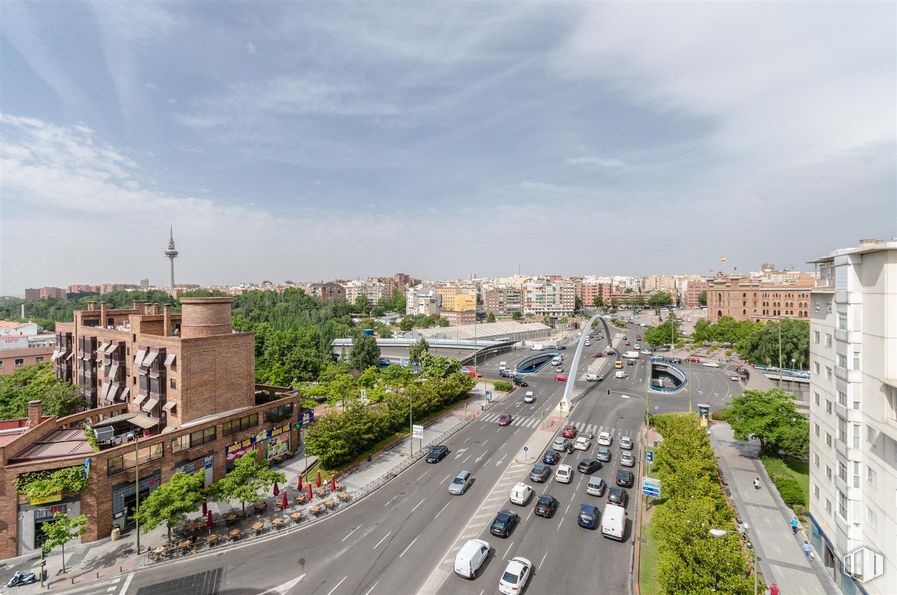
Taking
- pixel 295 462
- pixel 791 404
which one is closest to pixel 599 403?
pixel 791 404

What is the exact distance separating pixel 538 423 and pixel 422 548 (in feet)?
105

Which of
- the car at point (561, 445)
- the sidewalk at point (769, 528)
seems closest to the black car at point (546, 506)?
the car at point (561, 445)

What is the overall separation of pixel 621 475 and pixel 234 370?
134 feet

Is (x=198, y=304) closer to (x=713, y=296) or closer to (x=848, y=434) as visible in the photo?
(x=848, y=434)

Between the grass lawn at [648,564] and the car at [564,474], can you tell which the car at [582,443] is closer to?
the car at [564,474]

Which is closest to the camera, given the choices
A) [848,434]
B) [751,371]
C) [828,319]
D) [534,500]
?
[848,434]

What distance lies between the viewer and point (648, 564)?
27594 millimetres

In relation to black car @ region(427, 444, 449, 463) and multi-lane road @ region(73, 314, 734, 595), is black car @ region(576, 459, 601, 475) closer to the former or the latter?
multi-lane road @ region(73, 314, 734, 595)

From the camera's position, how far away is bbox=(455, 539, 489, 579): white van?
1022 inches

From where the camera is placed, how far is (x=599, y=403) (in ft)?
225

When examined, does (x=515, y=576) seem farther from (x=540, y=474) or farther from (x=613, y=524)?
(x=540, y=474)

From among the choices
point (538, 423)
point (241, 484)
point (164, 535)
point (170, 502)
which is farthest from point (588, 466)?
point (164, 535)

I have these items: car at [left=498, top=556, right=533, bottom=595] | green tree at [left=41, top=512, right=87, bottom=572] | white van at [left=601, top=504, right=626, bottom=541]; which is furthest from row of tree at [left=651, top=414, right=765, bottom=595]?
green tree at [left=41, top=512, right=87, bottom=572]

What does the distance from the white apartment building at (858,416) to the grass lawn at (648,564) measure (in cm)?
1020
